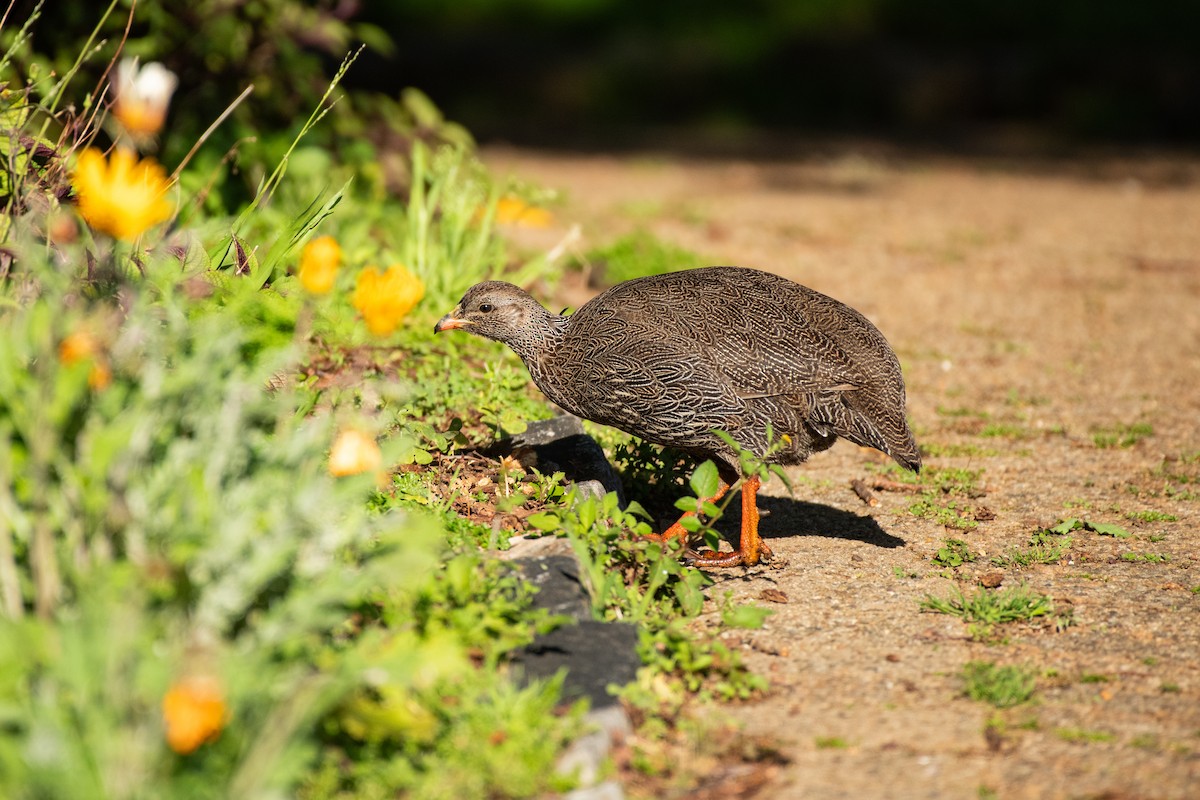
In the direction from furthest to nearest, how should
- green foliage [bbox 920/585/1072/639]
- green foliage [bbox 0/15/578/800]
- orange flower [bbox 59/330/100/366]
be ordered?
green foliage [bbox 920/585/1072/639]
orange flower [bbox 59/330/100/366]
green foliage [bbox 0/15/578/800]

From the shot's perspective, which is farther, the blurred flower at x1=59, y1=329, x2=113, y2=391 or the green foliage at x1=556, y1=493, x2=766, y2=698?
the green foliage at x1=556, y1=493, x2=766, y2=698

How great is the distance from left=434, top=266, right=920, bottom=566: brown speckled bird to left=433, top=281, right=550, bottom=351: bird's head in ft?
0.05

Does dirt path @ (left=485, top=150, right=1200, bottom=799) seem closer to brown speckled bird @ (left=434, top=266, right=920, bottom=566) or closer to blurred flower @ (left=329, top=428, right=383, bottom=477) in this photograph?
brown speckled bird @ (left=434, top=266, right=920, bottom=566)

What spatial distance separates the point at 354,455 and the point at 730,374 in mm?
1779

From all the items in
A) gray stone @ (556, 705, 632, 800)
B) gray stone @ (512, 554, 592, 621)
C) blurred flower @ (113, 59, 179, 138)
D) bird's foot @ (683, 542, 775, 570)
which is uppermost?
blurred flower @ (113, 59, 179, 138)

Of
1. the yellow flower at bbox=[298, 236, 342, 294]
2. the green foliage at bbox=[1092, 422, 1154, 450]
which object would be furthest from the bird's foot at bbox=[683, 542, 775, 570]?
the green foliage at bbox=[1092, 422, 1154, 450]

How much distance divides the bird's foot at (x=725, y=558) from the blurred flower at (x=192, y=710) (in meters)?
2.33

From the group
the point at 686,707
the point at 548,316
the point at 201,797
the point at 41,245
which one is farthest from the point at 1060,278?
the point at 201,797

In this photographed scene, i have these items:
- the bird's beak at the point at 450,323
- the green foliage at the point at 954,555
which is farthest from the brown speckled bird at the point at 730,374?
the green foliage at the point at 954,555

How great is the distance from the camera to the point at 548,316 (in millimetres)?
4887

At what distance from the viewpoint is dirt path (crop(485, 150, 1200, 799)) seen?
11.2ft

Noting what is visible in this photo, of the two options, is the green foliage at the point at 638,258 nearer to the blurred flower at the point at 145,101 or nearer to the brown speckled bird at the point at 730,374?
the brown speckled bird at the point at 730,374

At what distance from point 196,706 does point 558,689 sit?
1.20 m

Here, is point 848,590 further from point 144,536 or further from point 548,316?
point 144,536
